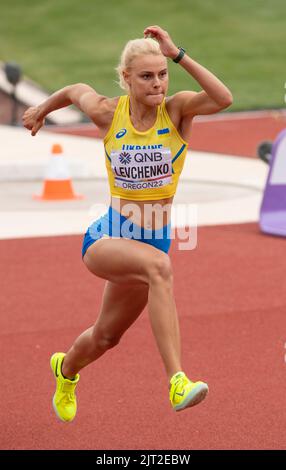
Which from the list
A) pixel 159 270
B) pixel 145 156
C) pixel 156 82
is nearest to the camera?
pixel 159 270

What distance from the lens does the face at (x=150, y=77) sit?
228 inches

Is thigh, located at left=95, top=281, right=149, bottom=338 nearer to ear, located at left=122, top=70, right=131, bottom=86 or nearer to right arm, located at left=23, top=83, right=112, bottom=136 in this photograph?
right arm, located at left=23, top=83, right=112, bottom=136

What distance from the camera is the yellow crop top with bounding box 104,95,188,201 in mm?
5906

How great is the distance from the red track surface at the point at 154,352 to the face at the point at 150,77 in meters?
1.87

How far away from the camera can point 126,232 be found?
19.8 feet

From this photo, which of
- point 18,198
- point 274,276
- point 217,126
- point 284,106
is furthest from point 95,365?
point 284,106

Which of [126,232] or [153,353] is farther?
[153,353]

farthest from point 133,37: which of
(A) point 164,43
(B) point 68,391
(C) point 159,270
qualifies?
(C) point 159,270

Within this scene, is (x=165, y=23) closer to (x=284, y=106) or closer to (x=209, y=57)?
(x=209, y=57)

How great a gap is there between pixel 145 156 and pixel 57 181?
8397 mm

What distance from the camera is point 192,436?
6.20m

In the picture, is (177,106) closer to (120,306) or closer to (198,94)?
(198,94)

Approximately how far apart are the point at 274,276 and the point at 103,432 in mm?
4310

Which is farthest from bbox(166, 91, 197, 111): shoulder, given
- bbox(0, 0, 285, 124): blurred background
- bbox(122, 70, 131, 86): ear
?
bbox(0, 0, 285, 124): blurred background
